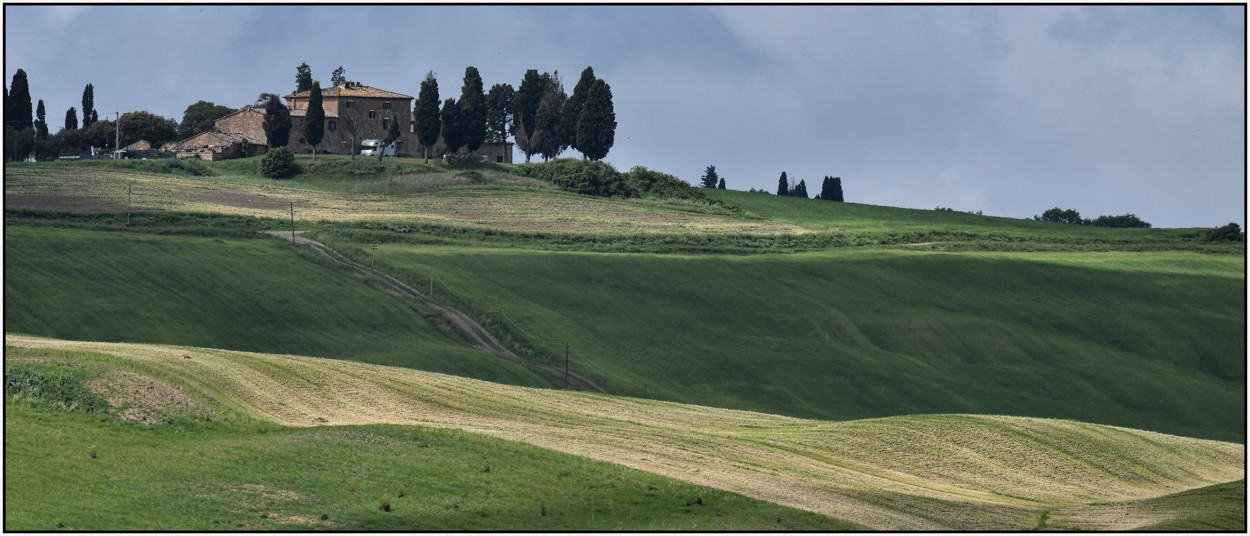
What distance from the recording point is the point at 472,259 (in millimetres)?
114188

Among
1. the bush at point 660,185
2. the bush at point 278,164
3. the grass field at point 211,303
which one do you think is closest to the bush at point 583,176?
the bush at point 660,185

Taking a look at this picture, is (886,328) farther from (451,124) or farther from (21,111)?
(21,111)

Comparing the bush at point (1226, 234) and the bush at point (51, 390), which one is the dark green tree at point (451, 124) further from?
the bush at point (51, 390)

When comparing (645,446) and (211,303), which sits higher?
(645,446)

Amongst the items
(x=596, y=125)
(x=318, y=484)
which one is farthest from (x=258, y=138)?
(x=318, y=484)

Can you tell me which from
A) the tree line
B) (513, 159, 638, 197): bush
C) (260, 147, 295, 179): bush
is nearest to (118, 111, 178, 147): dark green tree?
the tree line

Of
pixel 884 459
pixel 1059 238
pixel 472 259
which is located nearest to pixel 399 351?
pixel 472 259

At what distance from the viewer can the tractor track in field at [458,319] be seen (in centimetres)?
8662

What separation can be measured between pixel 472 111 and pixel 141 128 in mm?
38561

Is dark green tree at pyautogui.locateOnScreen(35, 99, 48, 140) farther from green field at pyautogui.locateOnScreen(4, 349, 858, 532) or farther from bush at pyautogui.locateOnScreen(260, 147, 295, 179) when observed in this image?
green field at pyautogui.locateOnScreen(4, 349, 858, 532)

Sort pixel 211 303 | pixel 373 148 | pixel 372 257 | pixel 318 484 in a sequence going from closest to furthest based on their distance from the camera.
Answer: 1. pixel 318 484
2. pixel 211 303
3. pixel 372 257
4. pixel 373 148

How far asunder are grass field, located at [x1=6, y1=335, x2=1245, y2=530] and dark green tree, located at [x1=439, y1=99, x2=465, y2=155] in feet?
401

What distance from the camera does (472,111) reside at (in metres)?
186

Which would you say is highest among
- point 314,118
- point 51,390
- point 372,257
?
point 314,118
